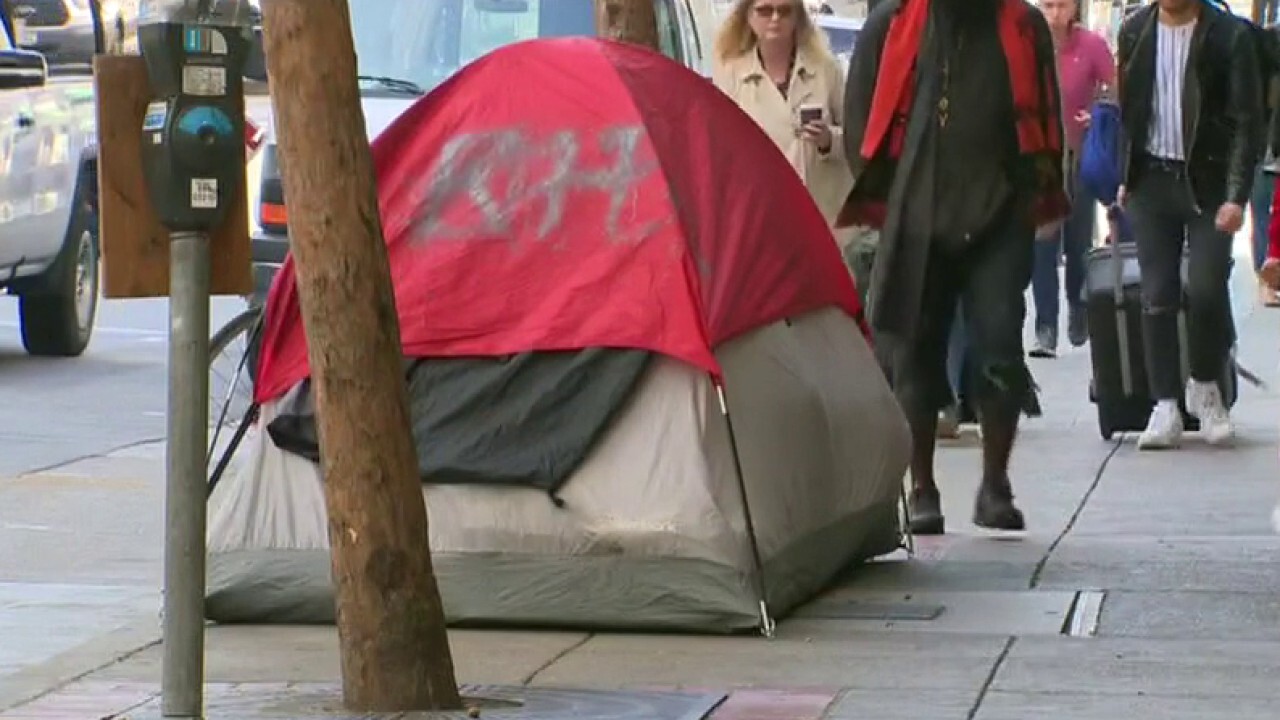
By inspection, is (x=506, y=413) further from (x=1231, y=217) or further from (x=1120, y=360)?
(x=1120, y=360)

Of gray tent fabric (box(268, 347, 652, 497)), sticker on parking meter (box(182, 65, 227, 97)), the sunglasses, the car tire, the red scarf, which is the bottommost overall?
the car tire

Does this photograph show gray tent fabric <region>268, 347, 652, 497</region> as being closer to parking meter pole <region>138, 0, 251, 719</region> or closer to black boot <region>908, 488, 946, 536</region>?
parking meter pole <region>138, 0, 251, 719</region>

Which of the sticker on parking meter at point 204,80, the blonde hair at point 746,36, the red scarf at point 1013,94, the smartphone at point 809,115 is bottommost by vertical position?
the smartphone at point 809,115

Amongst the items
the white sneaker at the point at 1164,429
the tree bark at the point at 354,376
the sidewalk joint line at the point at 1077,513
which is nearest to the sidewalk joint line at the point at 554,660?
the tree bark at the point at 354,376

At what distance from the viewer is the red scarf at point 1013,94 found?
9.54 m

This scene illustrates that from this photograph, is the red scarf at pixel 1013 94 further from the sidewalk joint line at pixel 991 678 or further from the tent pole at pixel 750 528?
the sidewalk joint line at pixel 991 678

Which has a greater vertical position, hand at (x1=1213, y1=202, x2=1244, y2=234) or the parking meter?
the parking meter

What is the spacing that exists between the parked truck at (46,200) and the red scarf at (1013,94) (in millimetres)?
6456

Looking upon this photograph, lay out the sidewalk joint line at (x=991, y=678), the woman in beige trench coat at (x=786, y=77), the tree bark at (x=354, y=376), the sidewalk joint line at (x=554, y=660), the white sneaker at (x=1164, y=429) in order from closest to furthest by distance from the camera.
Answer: the tree bark at (x=354, y=376) → the sidewalk joint line at (x=991, y=678) → the sidewalk joint line at (x=554, y=660) → the woman in beige trench coat at (x=786, y=77) → the white sneaker at (x=1164, y=429)


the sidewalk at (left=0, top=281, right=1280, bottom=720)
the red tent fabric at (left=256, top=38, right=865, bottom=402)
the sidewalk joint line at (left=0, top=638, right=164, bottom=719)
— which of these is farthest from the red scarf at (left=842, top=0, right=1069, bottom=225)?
the sidewalk joint line at (left=0, top=638, right=164, bottom=719)

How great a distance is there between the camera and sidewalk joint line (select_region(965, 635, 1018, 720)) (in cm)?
685

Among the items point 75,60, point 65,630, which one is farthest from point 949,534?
point 75,60

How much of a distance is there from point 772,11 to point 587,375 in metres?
4.24

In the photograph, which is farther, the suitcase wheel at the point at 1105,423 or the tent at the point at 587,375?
the suitcase wheel at the point at 1105,423
